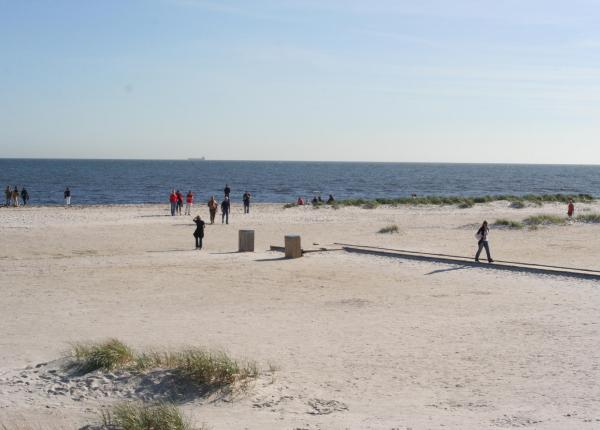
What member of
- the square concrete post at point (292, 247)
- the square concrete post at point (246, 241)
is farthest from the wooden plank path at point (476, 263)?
the square concrete post at point (246, 241)

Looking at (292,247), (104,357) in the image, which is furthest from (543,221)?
(104,357)

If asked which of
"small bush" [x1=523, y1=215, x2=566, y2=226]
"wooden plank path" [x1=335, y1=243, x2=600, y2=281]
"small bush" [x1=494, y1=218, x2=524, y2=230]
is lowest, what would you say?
"wooden plank path" [x1=335, y1=243, x2=600, y2=281]

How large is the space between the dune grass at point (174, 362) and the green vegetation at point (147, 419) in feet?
4.30

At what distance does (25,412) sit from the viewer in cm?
906

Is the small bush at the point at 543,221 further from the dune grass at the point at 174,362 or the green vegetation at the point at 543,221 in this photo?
the dune grass at the point at 174,362

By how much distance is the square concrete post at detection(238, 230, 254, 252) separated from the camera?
959 inches

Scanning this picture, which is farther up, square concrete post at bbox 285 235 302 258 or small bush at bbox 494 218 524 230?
small bush at bbox 494 218 524 230

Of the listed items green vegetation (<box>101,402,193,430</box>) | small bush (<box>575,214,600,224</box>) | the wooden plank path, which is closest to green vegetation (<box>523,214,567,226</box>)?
small bush (<box>575,214,600,224</box>)

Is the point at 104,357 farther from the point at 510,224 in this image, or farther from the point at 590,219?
the point at 590,219

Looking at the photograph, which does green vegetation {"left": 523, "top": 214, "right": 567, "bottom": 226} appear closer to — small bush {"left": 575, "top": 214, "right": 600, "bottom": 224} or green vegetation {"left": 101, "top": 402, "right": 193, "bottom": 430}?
small bush {"left": 575, "top": 214, "right": 600, "bottom": 224}

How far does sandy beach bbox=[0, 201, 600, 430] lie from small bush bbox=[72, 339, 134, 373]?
13.2 inches

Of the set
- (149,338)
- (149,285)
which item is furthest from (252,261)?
(149,338)

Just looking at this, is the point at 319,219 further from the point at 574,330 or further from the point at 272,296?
the point at 574,330

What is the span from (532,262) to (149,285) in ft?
36.4
